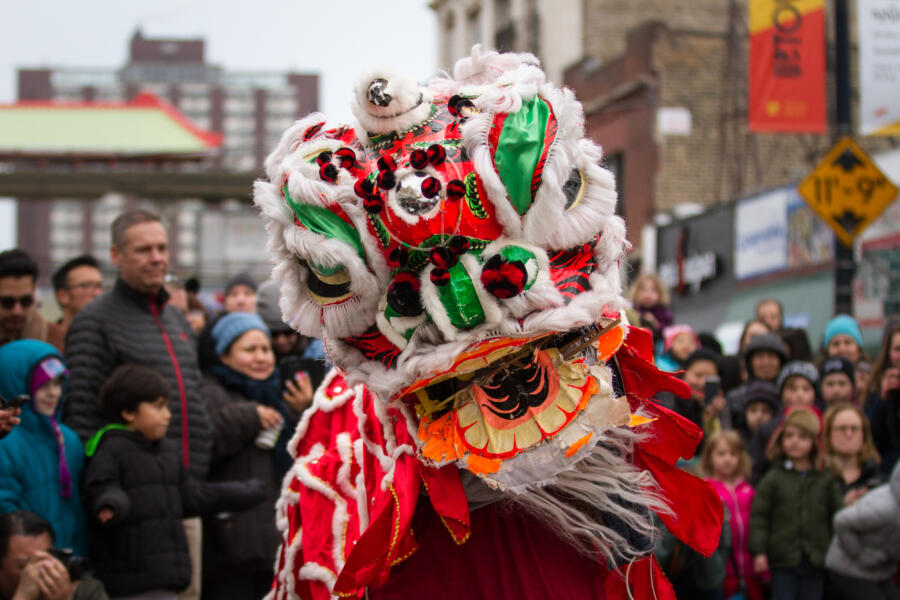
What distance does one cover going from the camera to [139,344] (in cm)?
497

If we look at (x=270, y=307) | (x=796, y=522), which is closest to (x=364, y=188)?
(x=270, y=307)

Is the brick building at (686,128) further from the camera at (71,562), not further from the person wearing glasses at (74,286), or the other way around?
the camera at (71,562)

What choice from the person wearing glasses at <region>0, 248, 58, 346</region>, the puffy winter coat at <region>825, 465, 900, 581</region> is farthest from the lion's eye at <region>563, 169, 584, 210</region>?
the puffy winter coat at <region>825, 465, 900, 581</region>

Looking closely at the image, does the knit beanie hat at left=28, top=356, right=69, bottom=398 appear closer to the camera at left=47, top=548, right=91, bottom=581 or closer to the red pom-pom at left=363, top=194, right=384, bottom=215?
the camera at left=47, top=548, right=91, bottom=581

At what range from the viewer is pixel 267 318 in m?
5.93

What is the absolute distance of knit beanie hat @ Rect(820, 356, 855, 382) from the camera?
7284mm

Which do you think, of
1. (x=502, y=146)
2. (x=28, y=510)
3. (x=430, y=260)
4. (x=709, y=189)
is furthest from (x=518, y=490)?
(x=709, y=189)

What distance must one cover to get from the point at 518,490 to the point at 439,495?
20cm

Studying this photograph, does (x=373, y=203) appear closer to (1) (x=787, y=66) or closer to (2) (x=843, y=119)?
(2) (x=843, y=119)

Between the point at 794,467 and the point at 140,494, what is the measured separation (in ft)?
11.8

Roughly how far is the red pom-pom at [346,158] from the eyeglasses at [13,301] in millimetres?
2908

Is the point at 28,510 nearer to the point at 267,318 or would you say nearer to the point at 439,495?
the point at 267,318

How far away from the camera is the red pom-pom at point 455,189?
99.3 inches

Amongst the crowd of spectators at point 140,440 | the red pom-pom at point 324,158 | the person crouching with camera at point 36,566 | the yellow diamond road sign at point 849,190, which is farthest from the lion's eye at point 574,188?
the yellow diamond road sign at point 849,190
